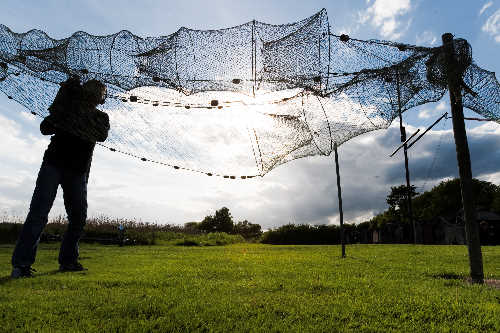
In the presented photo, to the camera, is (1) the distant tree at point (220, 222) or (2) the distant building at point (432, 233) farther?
(1) the distant tree at point (220, 222)

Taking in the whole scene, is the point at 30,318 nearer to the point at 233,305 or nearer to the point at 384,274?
the point at 233,305

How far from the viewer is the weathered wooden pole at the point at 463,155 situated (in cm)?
504

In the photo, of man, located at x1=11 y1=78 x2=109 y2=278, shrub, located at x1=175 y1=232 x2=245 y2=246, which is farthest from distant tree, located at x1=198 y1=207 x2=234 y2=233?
man, located at x1=11 y1=78 x2=109 y2=278

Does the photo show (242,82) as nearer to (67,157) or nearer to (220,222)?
(67,157)

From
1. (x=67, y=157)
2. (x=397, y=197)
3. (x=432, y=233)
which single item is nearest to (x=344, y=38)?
(x=67, y=157)

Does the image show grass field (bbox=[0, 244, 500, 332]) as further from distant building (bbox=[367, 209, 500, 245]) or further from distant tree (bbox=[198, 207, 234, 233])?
distant tree (bbox=[198, 207, 234, 233])

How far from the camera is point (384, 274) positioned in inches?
223

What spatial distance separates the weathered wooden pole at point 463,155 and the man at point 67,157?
15.8ft

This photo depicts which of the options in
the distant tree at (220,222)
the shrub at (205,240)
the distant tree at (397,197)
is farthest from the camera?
the distant tree at (397,197)

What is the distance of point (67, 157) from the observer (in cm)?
510

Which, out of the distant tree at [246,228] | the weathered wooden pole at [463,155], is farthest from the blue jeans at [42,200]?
the distant tree at [246,228]

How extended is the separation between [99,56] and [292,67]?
99.1 inches

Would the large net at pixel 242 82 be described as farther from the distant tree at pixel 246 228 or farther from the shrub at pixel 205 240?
the distant tree at pixel 246 228

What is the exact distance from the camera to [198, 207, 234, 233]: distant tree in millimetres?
40375
